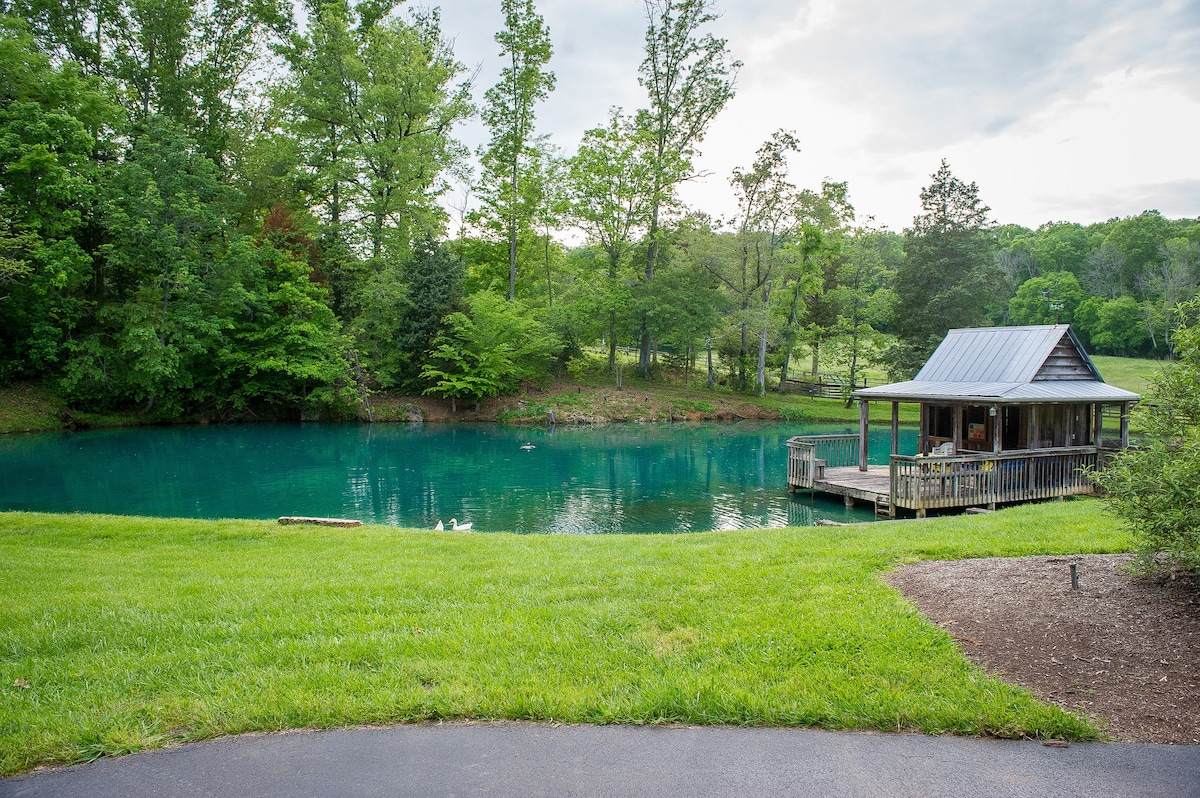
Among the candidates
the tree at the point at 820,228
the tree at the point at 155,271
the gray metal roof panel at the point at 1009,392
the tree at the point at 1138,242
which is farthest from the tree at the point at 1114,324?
the tree at the point at 155,271

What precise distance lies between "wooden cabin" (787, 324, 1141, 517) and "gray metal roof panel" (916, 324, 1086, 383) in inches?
1.3

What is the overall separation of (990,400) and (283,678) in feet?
52.2

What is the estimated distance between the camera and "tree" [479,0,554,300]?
1542 inches

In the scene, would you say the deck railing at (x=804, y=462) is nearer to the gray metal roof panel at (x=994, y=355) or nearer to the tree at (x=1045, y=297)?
the gray metal roof panel at (x=994, y=355)

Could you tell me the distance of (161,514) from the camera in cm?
1516

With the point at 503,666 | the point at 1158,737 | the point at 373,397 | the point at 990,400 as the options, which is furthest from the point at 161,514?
the point at 373,397

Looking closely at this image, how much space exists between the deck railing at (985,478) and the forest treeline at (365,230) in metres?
25.3

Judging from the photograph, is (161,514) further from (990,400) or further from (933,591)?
(990,400)

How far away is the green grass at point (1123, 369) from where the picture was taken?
45.8m

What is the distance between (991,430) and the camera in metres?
18.5

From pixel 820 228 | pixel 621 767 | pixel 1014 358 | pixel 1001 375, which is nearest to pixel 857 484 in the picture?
pixel 1001 375

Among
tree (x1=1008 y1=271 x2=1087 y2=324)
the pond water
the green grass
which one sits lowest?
the pond water

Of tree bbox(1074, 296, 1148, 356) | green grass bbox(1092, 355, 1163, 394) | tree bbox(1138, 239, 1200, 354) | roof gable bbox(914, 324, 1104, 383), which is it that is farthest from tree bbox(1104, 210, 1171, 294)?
roof gable bbox(914, 324, 1104, 383)

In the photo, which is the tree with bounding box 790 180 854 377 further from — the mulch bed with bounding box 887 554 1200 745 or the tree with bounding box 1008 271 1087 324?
the mulch bed with bounding box 887 554 1200 745
